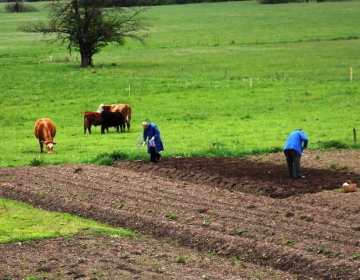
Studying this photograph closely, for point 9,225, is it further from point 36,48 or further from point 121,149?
point 36,48

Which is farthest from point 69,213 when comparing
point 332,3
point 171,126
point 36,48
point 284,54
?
point 332,3

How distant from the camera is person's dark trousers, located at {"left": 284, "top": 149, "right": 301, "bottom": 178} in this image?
25812 mm

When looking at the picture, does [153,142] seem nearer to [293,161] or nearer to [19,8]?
[293,161]

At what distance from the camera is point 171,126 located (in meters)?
40.6

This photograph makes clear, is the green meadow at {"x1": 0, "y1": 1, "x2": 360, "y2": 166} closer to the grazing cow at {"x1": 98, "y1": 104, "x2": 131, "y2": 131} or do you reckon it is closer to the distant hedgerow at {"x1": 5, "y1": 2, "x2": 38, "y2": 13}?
the grazing cow at {"x1": 98, "y1": 104, "x2": 131, "y2": 131}

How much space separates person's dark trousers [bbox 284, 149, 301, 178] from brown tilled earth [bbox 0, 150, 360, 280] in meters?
0.38

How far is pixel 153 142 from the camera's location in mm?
28969

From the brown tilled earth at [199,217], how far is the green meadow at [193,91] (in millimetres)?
3293

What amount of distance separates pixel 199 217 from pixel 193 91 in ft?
95.2

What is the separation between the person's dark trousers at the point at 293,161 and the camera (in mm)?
25812

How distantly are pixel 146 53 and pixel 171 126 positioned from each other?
130 feet

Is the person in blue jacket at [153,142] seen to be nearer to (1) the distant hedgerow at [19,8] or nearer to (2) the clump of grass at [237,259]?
(2) the clump of grass at [237,259]

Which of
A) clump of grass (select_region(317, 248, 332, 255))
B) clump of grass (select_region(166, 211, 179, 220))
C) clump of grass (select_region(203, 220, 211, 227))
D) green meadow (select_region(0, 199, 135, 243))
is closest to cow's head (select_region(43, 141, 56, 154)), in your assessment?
green meadow (select_region(0, 199, 135, 243))

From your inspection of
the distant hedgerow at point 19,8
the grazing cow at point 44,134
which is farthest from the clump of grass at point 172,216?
the distant hedgerow at point 19,8
